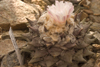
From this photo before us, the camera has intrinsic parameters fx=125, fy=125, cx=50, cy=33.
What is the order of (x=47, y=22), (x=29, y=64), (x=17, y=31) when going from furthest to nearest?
(x=17, y=31) → (x=29, y=64) → (x=47, y=22)

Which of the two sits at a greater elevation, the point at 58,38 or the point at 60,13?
the point at 60,13

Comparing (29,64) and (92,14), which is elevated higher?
(92,14)

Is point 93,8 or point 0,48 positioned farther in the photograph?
point 93,8

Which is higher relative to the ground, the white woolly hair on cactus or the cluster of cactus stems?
the white woolly hair on cactus

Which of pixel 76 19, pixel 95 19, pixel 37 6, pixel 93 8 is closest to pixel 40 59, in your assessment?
pixel 76 19

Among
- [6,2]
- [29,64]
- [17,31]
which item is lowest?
[29,64]

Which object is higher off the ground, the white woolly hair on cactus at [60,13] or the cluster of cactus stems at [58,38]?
the white woolly hair on cactus at [60,13]

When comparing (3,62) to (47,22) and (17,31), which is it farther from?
(47,22)

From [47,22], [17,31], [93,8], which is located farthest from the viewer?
[93,8]
